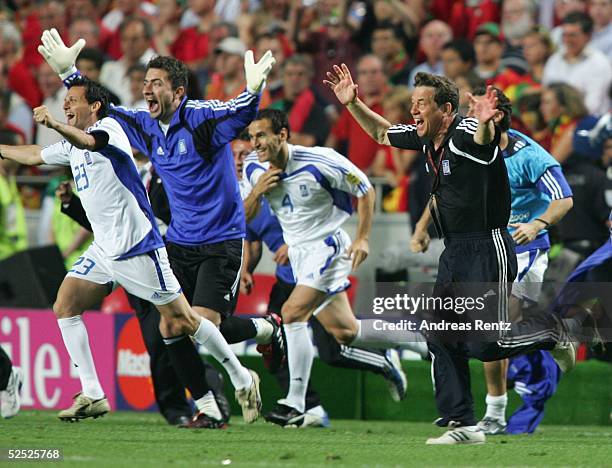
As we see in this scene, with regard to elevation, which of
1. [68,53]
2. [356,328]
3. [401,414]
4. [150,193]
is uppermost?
[68,53]

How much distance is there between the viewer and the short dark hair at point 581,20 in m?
12.8

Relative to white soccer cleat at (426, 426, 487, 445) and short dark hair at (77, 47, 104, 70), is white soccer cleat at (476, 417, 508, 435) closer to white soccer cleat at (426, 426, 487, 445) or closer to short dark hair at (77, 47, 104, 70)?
white soccer cleat at (426, 426, 487, 445)

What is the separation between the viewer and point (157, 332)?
389 inches

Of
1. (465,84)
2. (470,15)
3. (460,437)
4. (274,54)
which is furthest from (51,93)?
(460,437)

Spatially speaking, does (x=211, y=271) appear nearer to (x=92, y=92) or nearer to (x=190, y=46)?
(x=92, y=92)

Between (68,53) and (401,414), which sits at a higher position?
(68,53)

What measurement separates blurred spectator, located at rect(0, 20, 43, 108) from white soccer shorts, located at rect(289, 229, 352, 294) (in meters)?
7.20

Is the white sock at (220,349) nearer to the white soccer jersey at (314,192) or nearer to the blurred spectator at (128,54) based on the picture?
the white soccer jersey at (314,192)

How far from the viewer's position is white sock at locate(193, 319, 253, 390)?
8922mm

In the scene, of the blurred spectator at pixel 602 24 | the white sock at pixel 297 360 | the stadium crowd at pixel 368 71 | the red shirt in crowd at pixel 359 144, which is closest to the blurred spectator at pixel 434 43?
the stadium crowd at pixel 368 71

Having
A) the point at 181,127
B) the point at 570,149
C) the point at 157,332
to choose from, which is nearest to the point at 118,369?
the point at 157,332

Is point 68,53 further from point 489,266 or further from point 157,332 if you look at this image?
point 489,266

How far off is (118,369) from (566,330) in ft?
15.4

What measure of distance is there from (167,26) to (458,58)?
470 cm
